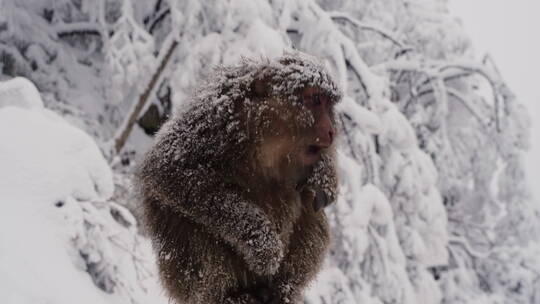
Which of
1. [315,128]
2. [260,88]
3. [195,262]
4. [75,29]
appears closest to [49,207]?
[195,262]

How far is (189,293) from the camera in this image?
4.03 feet

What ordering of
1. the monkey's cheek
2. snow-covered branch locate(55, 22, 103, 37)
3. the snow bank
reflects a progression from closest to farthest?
the monkey's cheek
the snow bank
snow-covered branch locate(55, 22, 103, 37)

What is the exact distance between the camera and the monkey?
46.3 inches

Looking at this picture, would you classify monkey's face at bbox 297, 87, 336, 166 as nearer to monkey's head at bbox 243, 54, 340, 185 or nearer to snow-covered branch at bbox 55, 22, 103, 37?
monkey's head at bbox 243, 54, 340, 185

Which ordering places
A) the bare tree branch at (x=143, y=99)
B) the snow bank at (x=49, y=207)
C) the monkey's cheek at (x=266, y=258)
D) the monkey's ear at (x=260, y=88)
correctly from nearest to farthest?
the monkey's cheek at (x=266, y=258), the monkey's ear at (x=260, y=88), the snow bank at (x=49, y=207), the bare tree branch at (x=143, y=99)

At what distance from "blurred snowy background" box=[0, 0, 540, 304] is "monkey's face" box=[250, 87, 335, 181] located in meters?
0.53

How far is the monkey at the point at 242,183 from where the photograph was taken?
3.86 ft

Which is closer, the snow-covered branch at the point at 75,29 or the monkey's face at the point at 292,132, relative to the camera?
the monkey's face at the point at 292,132

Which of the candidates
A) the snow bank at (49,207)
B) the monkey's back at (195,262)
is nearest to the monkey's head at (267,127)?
the monkey's back at (195,262)

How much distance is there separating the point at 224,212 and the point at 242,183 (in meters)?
0.10

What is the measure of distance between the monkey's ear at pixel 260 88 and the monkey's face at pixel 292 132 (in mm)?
29

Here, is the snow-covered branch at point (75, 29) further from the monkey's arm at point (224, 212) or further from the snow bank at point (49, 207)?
the monkey's arm at point (224, 212)

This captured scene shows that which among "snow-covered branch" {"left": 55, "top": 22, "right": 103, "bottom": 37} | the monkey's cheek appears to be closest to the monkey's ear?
the monkey's cheek

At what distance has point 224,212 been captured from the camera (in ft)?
3.83
